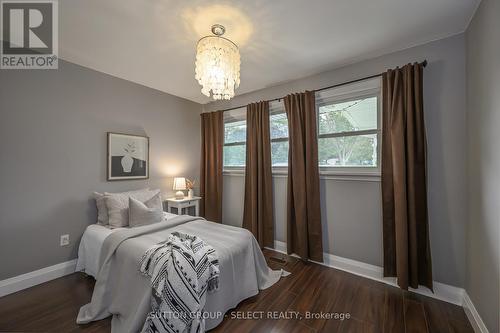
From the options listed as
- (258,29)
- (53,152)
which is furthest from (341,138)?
(53,152)

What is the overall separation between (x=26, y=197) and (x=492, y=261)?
4.07 meters

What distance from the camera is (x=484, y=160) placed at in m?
1.49

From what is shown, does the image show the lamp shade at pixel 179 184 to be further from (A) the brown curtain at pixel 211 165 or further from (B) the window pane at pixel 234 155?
(B) the window pane at pixel 234 155

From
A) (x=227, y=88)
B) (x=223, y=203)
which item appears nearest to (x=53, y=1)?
(x=227, y=88)

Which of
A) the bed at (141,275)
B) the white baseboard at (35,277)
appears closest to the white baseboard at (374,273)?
the bed at (141,275)

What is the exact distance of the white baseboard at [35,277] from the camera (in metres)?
1.94

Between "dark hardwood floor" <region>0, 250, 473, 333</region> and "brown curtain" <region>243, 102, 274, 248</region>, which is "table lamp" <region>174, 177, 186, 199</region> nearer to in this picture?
"brown curtain" <region>243, 102, 274, 248</region>

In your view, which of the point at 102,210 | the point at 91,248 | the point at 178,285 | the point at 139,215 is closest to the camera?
the point at 178,285

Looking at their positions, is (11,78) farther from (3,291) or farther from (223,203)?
(223,203)

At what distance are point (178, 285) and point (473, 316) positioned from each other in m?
2.31

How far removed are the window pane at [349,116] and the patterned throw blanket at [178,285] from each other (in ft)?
7.03

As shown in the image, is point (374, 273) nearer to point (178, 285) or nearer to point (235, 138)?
point (178, 285)
